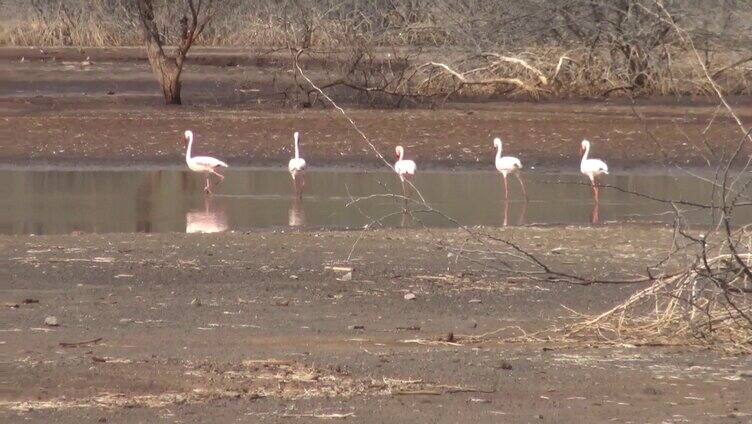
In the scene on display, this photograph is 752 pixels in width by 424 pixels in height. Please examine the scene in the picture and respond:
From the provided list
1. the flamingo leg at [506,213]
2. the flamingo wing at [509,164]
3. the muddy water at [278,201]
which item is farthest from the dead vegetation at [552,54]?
the flamingo leg at [506,213]

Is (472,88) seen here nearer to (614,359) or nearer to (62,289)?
(62,289)

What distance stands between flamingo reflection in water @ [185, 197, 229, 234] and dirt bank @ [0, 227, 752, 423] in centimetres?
178

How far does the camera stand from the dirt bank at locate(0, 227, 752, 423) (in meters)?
6.70

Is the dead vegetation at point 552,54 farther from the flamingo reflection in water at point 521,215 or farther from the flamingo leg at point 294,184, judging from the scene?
the flamingo reflection in water at point 521,215

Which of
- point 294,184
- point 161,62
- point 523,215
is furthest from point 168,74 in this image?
point 523,215

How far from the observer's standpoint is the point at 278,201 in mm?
17188

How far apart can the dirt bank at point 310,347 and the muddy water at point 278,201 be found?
2.59 metres

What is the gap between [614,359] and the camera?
7.85m

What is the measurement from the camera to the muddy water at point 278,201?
1505 cm

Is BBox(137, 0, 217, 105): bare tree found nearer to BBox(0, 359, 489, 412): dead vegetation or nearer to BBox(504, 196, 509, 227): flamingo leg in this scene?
BBox(504, 196, 509, 227): flamingo leg

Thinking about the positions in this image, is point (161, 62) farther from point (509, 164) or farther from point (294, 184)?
point (509, 164)

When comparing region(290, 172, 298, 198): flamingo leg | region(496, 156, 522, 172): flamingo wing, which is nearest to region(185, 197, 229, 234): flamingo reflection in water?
region(290, 172, 298, 198): flamingo leg

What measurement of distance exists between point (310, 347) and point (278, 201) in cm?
917

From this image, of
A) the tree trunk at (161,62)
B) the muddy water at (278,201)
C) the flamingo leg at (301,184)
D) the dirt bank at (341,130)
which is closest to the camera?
the muddy water at (278,201)
